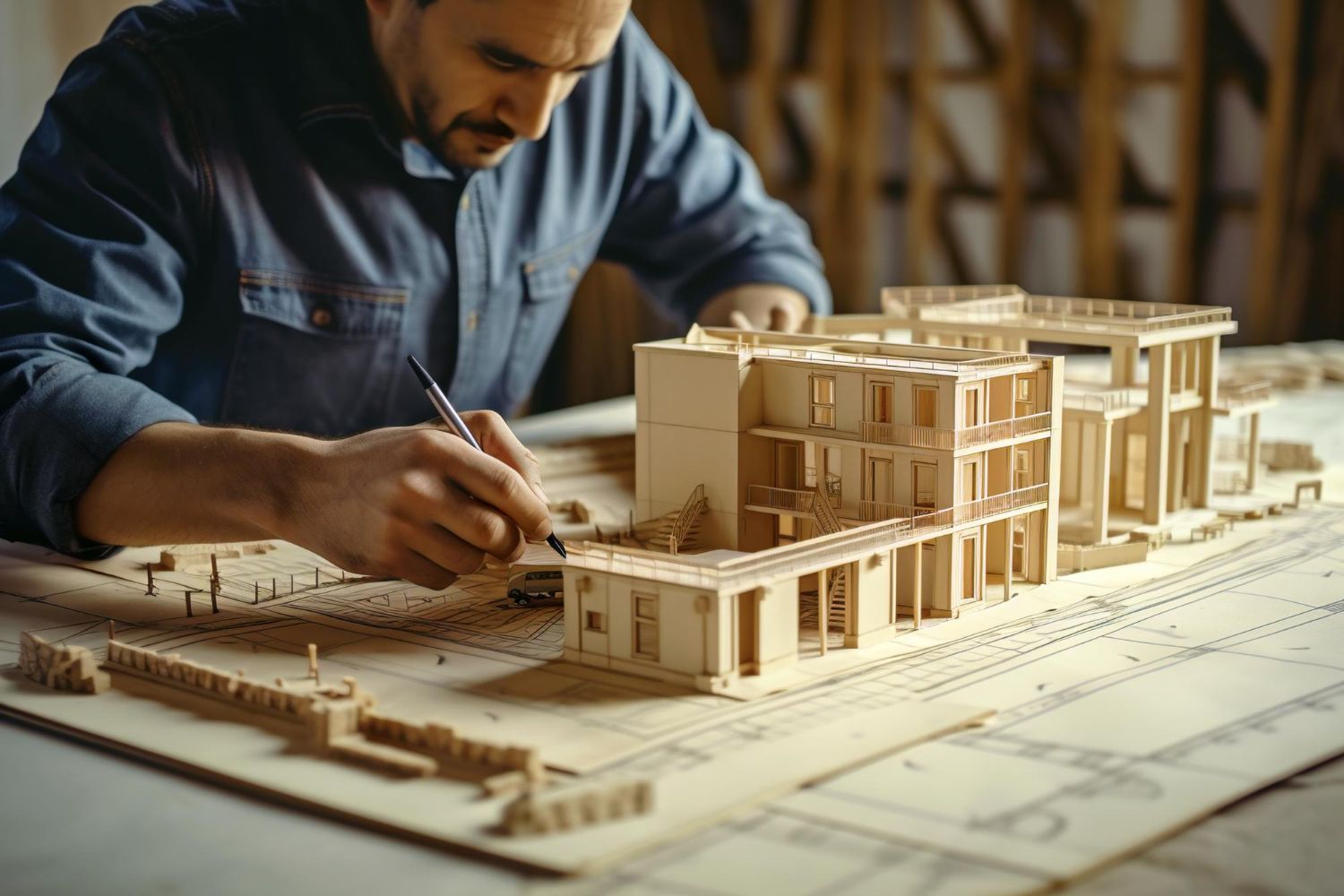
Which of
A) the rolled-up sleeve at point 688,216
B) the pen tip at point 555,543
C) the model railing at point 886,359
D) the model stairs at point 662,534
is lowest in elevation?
the model stairs at point 662,534

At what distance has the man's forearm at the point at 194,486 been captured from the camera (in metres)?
5.53

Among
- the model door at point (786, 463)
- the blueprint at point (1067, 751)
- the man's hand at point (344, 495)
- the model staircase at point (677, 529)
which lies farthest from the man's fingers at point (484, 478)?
the model door at point (786, 463)

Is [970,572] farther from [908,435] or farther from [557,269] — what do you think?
[557,269]

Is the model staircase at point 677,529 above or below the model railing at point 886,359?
below

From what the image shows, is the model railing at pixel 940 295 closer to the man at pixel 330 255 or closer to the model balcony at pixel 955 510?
the man at pixel 330 255

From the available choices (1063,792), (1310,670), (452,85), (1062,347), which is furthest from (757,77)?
(1063,792)

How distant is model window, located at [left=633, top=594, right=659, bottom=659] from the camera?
16.9 feet

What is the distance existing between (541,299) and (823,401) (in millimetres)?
3103

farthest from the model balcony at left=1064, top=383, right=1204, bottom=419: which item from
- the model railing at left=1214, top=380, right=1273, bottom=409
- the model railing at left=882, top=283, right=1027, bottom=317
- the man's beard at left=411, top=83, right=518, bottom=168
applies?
the man's beard at left=411, top=83, right=518, bottom=168

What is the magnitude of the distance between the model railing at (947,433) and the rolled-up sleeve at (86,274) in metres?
2.76

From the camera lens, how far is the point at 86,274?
659cm

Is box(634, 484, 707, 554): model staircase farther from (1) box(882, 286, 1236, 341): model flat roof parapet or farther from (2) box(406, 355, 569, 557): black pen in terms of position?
(1) box(882, 286, 1236, 341): model flat roof parapet

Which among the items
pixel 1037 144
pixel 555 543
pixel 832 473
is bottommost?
pixel 555 543

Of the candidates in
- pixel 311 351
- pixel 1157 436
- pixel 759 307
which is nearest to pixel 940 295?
pixel 759 307
